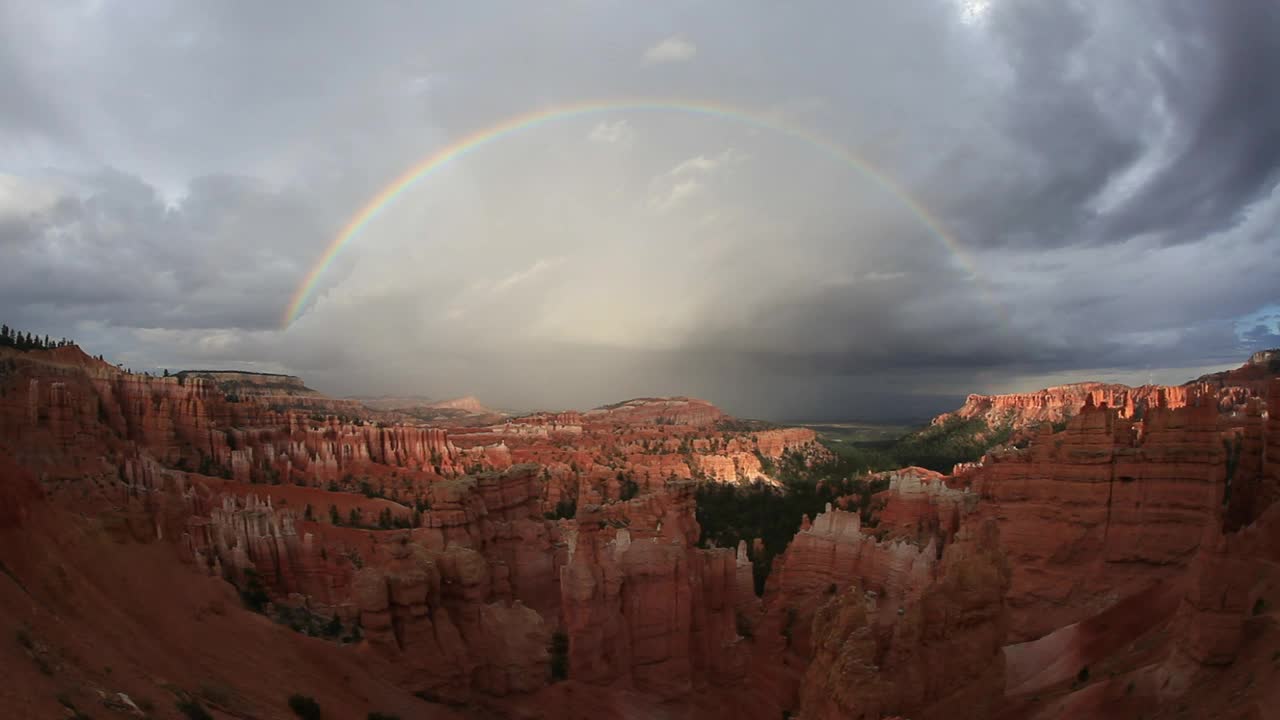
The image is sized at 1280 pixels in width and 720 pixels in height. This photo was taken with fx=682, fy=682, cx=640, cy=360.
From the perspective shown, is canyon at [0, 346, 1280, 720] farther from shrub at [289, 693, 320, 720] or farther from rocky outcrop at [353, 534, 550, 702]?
shrub at [289, 693, 320, 720]

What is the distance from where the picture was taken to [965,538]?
70.2 ft

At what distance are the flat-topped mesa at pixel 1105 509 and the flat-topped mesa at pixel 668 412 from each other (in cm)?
13113

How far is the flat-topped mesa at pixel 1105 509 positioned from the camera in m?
23.1

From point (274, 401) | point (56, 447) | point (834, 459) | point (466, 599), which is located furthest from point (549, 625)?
point (274, 401)

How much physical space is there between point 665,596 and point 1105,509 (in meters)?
16.8

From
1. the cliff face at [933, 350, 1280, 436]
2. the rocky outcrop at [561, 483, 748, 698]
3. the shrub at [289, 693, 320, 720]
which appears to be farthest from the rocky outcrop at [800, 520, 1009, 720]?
the cliff face at [933, 350, 1280, 436]

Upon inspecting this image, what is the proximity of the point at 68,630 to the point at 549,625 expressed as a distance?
15492mm

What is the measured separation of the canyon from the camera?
36.0 ft

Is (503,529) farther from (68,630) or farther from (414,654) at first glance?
(68,630)

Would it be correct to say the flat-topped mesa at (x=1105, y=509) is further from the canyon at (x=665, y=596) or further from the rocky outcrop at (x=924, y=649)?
the rocky outcrop at (x=924, y=649)

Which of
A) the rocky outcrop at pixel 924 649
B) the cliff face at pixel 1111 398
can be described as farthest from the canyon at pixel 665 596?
the cliff face at pixel 1111 398

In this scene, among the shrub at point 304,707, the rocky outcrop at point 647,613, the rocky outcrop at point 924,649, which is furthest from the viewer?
the rocky outcrop at point 647,613

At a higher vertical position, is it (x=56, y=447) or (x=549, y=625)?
(x=56, y=447)

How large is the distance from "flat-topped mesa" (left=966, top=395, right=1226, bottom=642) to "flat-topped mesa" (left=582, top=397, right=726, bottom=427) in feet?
430
